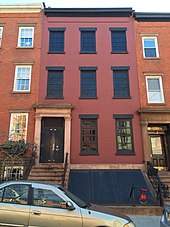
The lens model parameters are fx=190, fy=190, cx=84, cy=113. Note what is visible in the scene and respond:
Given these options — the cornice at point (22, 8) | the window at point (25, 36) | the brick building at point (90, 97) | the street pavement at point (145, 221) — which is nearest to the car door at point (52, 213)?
the street pavement at point (145, 221)

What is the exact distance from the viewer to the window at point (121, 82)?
13984 mm

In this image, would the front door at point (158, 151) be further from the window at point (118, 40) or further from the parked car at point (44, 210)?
the parked car at point (44, 210)

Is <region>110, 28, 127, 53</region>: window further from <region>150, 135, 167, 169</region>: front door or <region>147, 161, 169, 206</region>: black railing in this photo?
<region>147, 161, 169, 206</region>: black railing

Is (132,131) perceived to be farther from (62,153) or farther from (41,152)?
(41,152)

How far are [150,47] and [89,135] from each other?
28.2ft

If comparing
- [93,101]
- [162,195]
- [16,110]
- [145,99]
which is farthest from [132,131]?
[16,110]

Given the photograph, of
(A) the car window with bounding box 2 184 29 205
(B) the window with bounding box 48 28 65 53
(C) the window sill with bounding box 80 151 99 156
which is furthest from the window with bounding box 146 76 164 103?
(A) the car window with bounding box 2 184 29 205

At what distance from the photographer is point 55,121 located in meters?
13.5

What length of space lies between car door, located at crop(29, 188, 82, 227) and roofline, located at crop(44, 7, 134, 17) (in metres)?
15.0

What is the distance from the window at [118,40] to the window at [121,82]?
1.63 metres

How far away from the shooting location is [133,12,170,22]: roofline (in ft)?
50.8

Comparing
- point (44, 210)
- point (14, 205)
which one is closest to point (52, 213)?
point (44, 210)

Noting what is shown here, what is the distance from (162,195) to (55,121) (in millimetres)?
7985

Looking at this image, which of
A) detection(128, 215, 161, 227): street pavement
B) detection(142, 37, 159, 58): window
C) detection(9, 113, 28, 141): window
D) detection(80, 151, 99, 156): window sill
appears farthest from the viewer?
detection(142, 37, 159, 58): window
